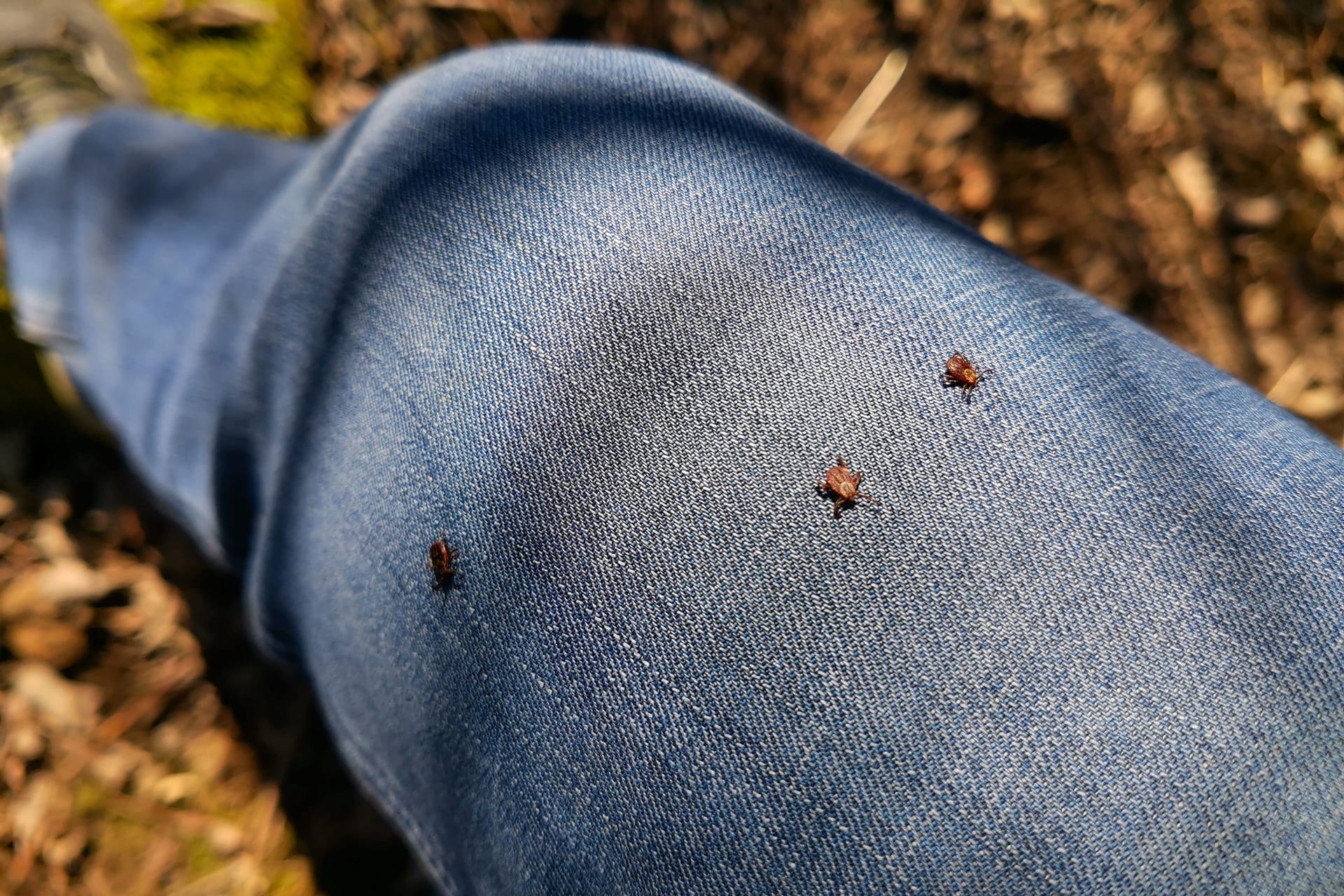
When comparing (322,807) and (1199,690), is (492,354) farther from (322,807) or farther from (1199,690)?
(322,807)

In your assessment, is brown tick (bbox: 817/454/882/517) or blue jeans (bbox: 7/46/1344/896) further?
brown tick (bbox: 817/454/882/517)

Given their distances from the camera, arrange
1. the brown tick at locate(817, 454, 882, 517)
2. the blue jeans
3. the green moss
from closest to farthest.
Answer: the blue jeans
the brown tick at locate(817, 454, 882, 517)
the green moss

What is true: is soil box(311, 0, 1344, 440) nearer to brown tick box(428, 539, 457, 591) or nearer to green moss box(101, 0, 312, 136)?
green moss box(101, 0, 312, 136)

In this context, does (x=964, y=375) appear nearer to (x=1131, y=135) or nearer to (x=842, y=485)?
(x=842, y=485)

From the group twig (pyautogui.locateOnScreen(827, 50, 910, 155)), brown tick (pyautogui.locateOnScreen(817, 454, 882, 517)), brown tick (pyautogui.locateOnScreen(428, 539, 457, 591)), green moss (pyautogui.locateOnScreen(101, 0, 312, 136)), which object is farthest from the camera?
green moss (pyautogui.locateOnScreen(101, 0, 312, 136))

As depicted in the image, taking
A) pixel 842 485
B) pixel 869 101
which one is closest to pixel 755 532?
pixel 842 485

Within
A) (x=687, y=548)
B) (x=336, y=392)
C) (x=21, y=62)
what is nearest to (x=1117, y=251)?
(x=687, y=548)

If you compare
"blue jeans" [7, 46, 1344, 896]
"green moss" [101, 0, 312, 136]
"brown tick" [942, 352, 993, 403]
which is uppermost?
"brown tick" [942, 352, 993, 403]

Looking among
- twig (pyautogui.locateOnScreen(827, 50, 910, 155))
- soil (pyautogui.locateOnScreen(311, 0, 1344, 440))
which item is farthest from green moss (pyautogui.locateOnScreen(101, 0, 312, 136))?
twig (pyautogui.locateOnScreen(827, 50, 910, 155))
